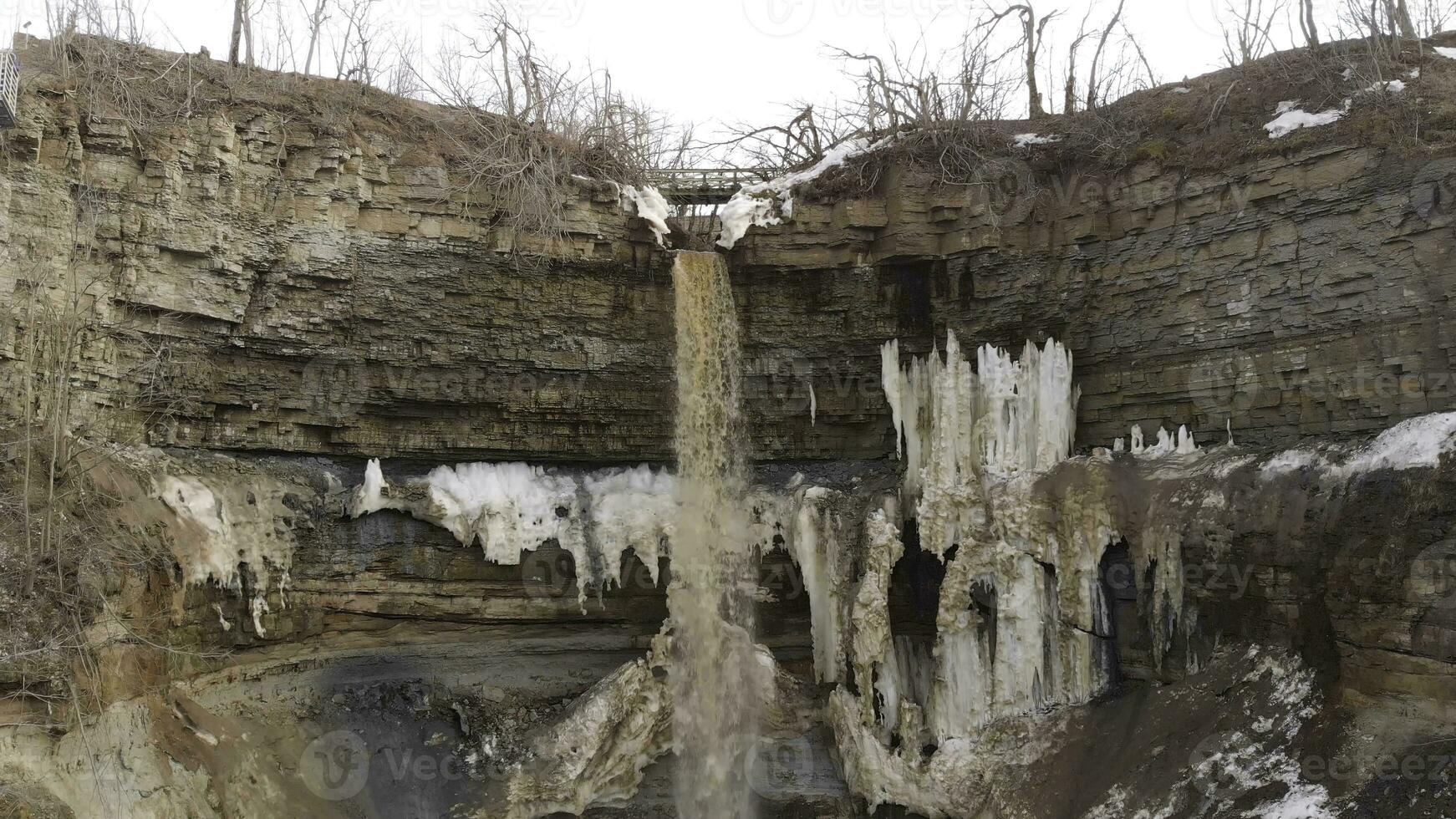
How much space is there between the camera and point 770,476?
57.1 feet

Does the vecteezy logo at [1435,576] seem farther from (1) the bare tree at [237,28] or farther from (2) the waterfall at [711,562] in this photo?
(1) the bare tree at [237,28]

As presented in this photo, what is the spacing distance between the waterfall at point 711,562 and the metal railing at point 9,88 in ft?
29.2

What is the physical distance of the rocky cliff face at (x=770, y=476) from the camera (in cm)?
1137

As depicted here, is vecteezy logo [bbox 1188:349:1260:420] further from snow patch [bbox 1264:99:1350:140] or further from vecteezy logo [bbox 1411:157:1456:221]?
snow patch [bbox 1264:99:1350:140]

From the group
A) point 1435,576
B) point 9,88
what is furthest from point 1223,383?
point 9,88

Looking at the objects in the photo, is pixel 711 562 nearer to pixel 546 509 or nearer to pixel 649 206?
pixel 546 509

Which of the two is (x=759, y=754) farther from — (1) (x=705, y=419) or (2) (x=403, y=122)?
(2) (x=403, y=122)

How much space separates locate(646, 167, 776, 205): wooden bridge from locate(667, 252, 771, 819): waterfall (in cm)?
262

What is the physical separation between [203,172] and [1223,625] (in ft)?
47.5

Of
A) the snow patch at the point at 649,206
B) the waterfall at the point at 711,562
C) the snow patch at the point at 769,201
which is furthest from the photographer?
the snow patch at the point at 769,201

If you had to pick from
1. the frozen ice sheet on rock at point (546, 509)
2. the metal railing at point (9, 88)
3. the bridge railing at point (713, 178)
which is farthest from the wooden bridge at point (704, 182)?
the metal railing at point (9, 88)

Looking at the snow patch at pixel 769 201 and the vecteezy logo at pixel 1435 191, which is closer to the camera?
the vecteezy logo at pixel 1435 191

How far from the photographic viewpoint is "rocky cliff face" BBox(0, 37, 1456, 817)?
11367 millimetres

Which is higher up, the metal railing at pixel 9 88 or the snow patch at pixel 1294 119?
the metal railing at pixel 9 88
